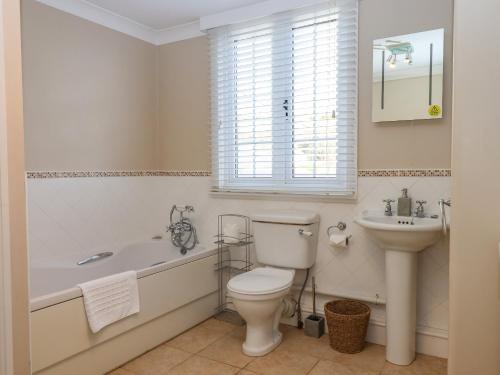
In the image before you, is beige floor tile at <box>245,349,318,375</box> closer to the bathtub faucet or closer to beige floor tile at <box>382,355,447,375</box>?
beige floor tile at <box>382,355,447,375</box>

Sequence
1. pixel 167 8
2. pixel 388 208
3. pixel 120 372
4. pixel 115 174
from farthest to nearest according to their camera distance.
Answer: pixel 115 174, pixel 167 8, pixel 388 208, pixel 120 372

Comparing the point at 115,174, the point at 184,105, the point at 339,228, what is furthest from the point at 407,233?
the point at 115,174

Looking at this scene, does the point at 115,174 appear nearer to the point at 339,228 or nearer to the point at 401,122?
the point at 339,228

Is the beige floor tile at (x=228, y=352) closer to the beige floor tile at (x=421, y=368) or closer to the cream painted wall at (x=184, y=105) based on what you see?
the beige floor tile at (x=421, y=368)

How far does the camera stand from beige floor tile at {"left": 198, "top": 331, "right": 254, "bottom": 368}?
2.38m

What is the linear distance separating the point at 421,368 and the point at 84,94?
2982 millimetres

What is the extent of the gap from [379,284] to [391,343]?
39 centimetres

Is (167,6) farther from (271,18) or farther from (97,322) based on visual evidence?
(97,322)

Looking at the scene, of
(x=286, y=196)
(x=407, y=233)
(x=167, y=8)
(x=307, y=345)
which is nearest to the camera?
(x=407, y=233)

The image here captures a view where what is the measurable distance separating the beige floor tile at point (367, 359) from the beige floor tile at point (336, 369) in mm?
23

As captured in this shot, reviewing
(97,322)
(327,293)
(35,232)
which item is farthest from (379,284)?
(35,232)

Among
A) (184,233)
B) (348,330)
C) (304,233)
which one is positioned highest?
(304,233)

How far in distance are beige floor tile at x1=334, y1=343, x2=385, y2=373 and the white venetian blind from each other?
41.4 inches

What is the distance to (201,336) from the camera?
2.73m
